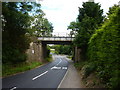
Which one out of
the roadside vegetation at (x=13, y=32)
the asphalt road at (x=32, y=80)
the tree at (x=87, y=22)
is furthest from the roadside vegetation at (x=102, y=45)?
the roadside vegetation at (x=13, y=32)

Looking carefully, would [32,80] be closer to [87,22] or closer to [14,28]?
[14,28]

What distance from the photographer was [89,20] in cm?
2550

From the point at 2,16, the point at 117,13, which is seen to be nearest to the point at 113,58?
the point at 117,13

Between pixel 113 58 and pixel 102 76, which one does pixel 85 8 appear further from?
pixel 113 58

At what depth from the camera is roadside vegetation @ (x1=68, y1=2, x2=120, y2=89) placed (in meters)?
7.26

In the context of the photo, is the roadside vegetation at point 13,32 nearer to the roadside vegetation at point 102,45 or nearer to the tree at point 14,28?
the tree at point 14,28

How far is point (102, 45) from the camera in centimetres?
970

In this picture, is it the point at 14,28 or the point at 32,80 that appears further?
the point at 14,28

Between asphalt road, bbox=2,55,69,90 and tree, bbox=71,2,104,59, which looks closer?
asphalt road, bbox=2,55,69,90

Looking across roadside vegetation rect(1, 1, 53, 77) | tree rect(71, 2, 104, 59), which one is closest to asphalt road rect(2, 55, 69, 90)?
roadside vegetation rect(1, 1, 53, 77)

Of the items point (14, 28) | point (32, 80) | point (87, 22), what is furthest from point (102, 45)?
point (87, 22)

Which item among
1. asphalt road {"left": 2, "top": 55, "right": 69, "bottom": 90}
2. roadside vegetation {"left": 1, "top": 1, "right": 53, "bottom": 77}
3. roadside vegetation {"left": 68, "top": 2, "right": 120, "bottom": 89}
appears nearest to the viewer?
roadside vegetation {"left": 68, "top": 2, "right": 120, "bottom": 89}

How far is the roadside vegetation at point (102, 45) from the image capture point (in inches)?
286

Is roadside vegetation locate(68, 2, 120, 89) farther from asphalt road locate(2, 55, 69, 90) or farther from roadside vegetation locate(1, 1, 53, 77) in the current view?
roadside vegetation locate(1, 1, 53, 77)
